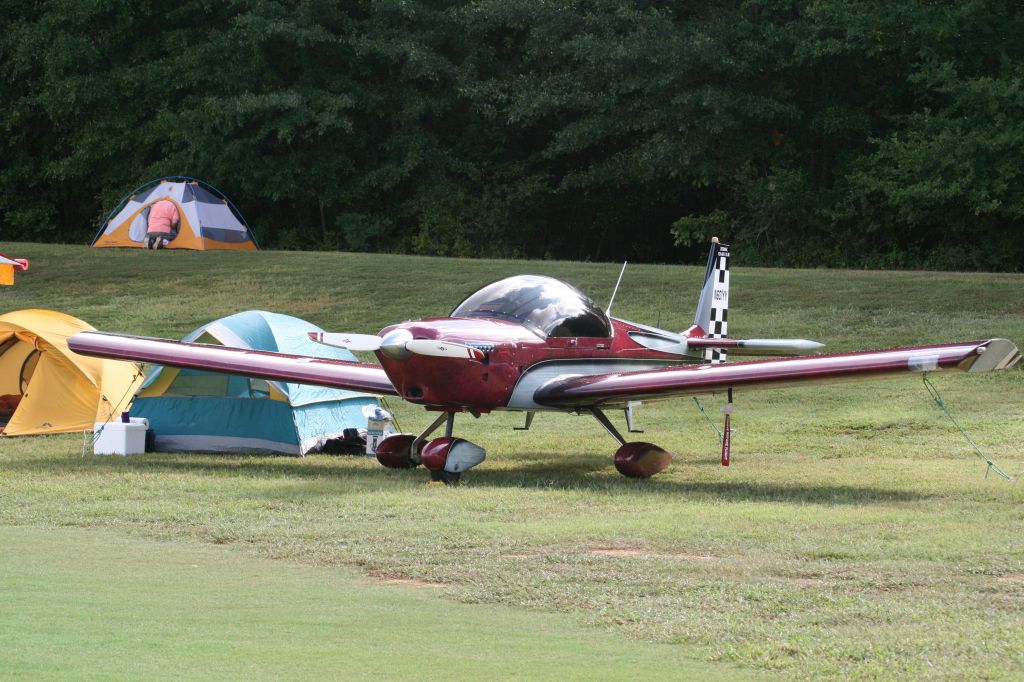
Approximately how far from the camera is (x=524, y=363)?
1235 cm

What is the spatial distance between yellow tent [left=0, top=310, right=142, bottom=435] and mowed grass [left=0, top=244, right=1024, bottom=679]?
949mm

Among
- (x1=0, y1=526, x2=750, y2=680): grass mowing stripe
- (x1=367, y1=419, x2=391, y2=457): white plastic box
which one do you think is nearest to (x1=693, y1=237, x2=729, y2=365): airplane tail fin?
(x1=367, y1=419, x2=391, y2=457): white plastic box

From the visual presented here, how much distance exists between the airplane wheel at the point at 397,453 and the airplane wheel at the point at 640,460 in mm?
2098

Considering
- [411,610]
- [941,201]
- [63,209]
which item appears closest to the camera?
[411,610]

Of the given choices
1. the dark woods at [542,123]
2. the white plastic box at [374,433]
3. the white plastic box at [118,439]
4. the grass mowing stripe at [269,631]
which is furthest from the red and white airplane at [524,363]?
the dark woods at [542,123]

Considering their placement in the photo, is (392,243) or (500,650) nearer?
(500,650)

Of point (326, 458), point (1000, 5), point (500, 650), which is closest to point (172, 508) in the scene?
point (326, 458)

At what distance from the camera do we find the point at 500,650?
19.5ft

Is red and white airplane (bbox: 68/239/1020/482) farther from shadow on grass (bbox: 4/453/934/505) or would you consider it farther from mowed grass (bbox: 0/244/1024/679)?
mowed grass (bbox: 0/244/1024/679)

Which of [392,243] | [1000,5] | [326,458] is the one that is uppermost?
[1000,5]

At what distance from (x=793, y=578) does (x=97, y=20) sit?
36735 millimetres

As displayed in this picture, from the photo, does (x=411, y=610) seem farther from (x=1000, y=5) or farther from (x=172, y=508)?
(x=1000, y=5)

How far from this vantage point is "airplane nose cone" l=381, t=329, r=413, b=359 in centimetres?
1139

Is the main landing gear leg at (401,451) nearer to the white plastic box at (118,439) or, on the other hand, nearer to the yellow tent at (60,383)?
the white plastic box at (118,439)
